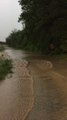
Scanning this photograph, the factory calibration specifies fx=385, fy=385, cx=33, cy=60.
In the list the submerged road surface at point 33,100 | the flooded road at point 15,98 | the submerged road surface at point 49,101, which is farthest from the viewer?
the flooded road at point 15,98

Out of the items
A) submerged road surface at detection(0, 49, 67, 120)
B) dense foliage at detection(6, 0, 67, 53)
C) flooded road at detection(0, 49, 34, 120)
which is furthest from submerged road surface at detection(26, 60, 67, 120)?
dense foliage at detection(6, 0, 67, 53)

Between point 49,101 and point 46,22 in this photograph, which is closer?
point 49,101

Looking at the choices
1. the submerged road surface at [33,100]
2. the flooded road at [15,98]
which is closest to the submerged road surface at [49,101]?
the submerged road surface at [33,100]

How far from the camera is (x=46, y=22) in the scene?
43812 mm

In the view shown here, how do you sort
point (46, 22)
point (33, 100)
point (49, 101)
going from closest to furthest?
point (49, 101), point (33, 100), point (46, 22)

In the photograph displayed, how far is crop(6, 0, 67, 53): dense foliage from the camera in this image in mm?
41625

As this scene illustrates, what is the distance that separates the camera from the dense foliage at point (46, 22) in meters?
41.6

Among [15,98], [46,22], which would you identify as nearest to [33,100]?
[15,98]

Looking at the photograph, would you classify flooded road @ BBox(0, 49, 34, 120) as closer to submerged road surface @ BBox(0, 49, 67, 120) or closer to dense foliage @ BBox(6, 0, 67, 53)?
submerged road surface @ BBox(0, 49, 67, 120)

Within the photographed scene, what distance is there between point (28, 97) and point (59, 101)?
166cm

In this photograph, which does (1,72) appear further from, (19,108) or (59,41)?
(59,41)

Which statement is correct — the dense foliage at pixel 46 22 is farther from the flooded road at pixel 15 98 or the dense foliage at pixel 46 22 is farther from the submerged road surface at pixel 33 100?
the submerged road surface at pixel 33 100

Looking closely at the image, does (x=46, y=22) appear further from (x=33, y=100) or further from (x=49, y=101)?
→ (x=49, y=101)

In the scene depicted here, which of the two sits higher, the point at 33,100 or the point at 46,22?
the point at 46,22
